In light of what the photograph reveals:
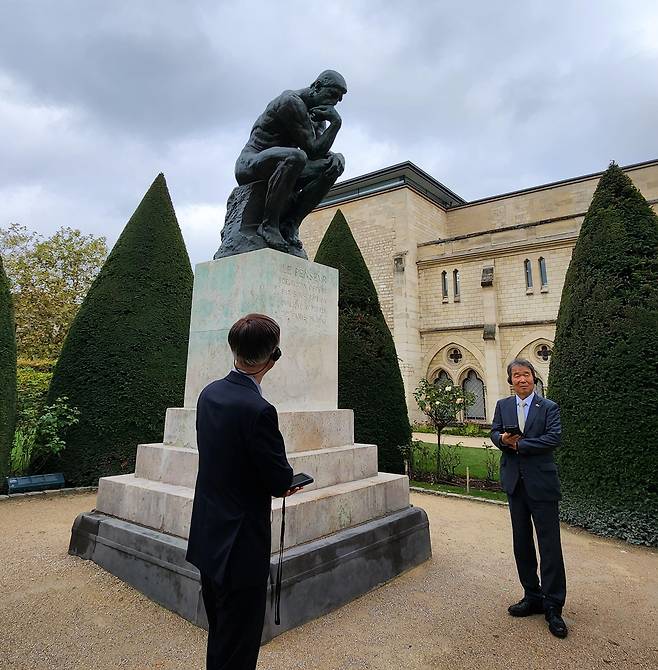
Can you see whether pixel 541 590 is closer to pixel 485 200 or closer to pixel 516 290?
A: pixel 516 290

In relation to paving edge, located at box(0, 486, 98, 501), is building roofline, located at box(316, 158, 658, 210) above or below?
above

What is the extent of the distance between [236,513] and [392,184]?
1060 inches

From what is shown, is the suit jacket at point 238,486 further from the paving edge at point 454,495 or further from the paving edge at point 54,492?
the paving edge at point 54,492

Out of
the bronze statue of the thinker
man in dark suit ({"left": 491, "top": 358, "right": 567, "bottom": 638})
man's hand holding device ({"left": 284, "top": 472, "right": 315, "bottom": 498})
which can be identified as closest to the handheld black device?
man's hand holding device ({"left": 284, "top": 472, "right": 315, "bottom": 498})

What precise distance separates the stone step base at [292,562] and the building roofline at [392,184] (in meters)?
23.4

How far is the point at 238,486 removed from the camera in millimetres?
1751

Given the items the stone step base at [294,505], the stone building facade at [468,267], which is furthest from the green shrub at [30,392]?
the stone building facade at [468,267]

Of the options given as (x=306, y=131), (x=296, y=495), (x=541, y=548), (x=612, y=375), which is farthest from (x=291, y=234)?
(x=612, y=375)

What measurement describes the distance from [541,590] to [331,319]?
9.70ft

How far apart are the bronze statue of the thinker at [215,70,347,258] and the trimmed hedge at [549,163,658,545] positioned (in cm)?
397

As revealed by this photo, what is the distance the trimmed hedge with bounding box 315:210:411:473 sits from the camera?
887 cm

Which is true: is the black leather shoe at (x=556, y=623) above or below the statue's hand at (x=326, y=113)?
below

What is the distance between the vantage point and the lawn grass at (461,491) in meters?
7.67

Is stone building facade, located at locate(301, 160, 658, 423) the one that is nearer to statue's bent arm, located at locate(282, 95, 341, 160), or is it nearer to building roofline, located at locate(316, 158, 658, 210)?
building roofline, located at locate(316, 158, 658, 210)
